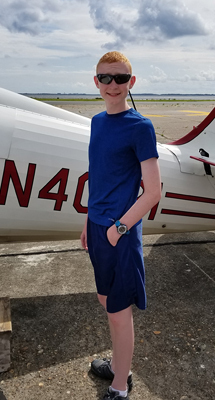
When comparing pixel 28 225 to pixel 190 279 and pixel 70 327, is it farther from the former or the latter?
pixel 190 279

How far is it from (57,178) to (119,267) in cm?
130

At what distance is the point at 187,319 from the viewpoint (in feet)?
11.1

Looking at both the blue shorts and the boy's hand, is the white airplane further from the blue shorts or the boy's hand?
the boy's hand

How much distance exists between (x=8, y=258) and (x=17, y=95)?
6.51 feet

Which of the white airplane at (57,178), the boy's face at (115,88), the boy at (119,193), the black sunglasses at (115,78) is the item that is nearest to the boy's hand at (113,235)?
the boy at (119,193)

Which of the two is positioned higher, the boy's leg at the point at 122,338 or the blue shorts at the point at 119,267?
the blue shorts at the point at 119,267

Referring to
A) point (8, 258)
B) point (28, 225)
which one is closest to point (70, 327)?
point (28, 225)

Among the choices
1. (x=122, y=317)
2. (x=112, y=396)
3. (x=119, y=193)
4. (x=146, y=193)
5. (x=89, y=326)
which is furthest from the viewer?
(x=89, y=326)


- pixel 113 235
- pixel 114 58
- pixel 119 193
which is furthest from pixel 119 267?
pixel 114 58

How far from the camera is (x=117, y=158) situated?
1.93m

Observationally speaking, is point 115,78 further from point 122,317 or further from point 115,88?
point 122,317

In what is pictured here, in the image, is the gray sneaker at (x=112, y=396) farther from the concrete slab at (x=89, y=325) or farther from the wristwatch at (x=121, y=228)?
the wristwatch at (x=121, y=228)

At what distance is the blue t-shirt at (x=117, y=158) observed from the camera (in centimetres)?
184

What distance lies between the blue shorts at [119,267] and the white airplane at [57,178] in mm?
1071
